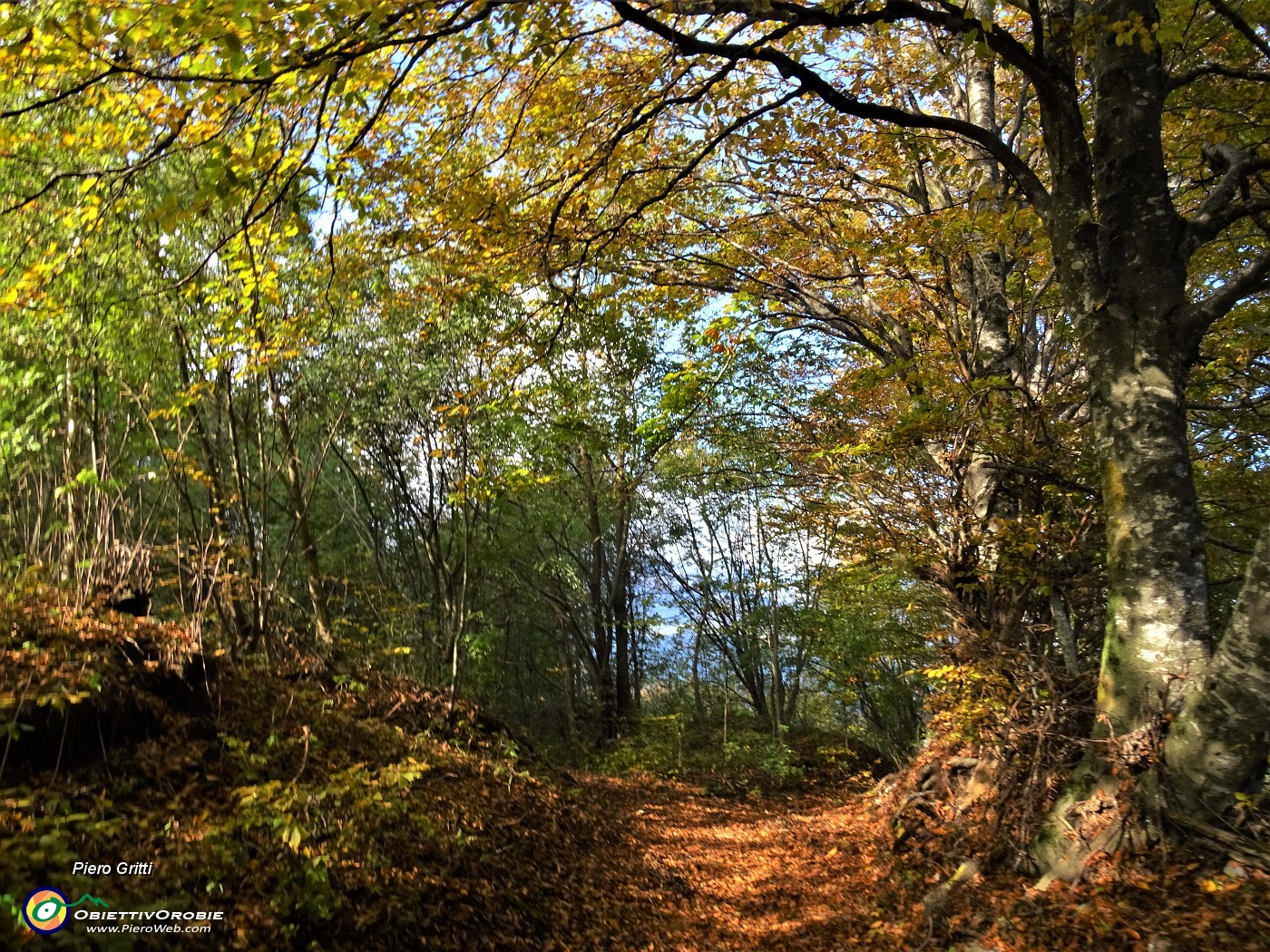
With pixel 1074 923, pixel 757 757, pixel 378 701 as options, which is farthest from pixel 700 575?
pixel 1074 923

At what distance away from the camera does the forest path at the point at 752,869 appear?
17.2 feet

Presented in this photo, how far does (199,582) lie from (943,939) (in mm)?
6119

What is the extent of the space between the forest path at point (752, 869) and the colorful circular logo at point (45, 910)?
12.2 ft

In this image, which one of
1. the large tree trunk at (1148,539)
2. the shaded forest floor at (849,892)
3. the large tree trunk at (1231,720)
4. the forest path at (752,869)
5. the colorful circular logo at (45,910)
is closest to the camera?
the colorful circular logo at (45,910)

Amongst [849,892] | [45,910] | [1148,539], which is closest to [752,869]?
[849,892]

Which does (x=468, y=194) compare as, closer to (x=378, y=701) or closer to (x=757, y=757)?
(x=378, y=701)

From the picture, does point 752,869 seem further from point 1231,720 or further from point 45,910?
point 45,910

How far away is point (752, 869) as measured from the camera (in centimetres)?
704

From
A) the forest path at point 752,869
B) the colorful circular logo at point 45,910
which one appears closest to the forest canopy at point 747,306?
the forest path at point 752,869

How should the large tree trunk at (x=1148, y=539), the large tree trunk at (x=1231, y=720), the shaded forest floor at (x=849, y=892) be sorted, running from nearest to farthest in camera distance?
the large tree trunk at (x=1231, y=720), the shaded forest floor at (x=849, y=892), the large tree trunk at (x=1148, y=539)

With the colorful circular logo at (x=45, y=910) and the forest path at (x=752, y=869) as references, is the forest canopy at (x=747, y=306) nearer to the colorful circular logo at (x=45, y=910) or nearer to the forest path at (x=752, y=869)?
the forest path at (x=752, y=869)

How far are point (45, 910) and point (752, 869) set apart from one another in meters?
5.92

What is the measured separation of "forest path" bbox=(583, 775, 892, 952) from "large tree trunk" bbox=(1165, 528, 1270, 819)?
2.44m

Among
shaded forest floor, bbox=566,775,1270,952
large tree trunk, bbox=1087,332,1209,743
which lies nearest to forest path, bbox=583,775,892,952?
shaded forest floor, bbox=566,775,1270,952
